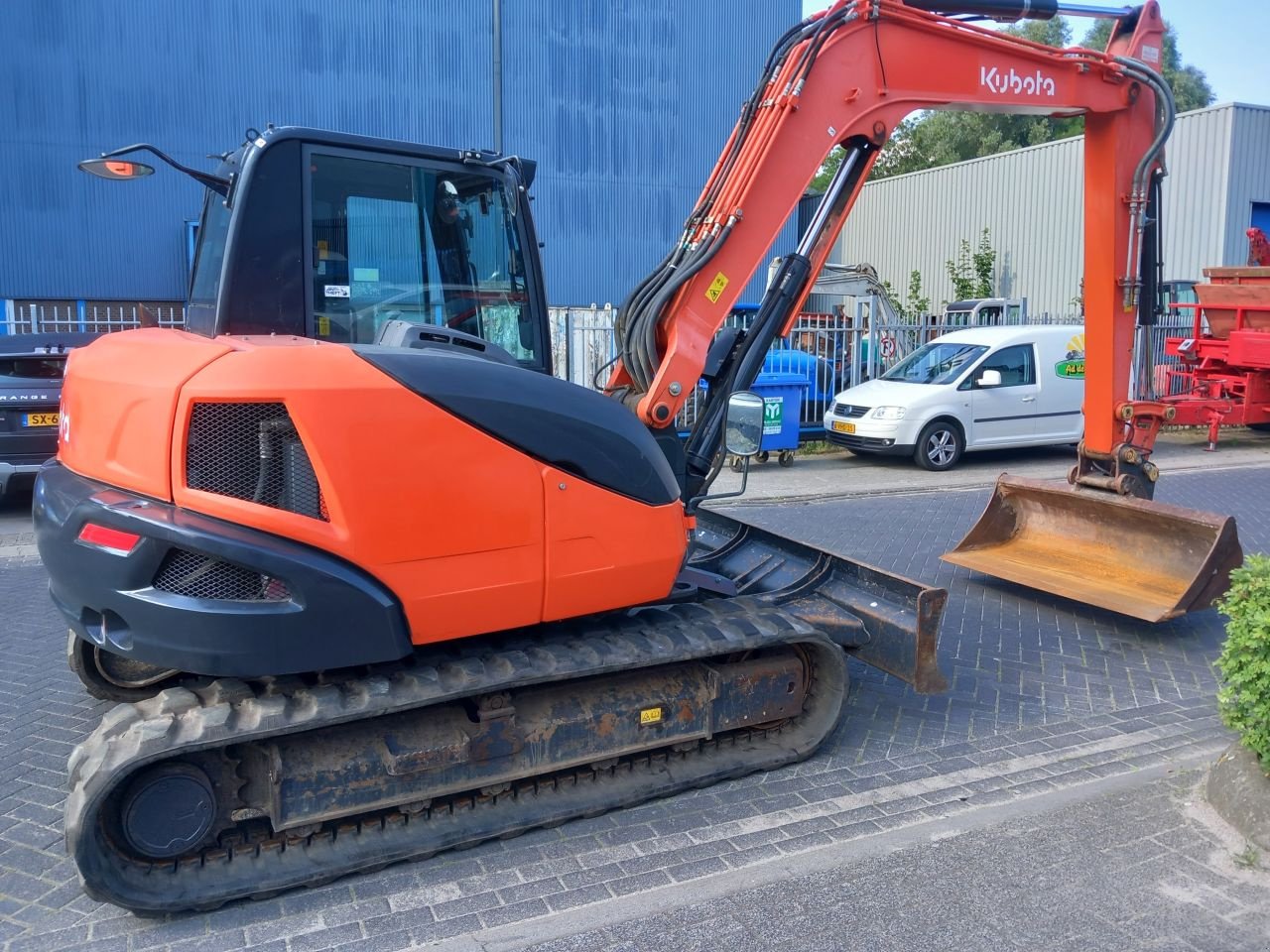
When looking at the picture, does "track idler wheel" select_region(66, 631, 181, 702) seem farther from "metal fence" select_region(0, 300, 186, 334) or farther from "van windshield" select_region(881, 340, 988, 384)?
"metal fence" select_region(0, 300, 186, 334)

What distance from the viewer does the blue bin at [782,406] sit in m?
13.4

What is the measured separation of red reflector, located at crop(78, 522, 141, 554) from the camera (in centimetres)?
343

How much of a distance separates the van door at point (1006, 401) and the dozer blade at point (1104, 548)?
253 inches

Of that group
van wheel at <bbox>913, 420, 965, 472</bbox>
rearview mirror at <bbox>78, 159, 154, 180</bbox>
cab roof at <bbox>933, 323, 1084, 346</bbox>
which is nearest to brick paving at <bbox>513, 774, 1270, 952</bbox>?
rearview mirror at <bbox>78, 159, 154, 180</bbox>

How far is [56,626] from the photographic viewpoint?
21.5 ft

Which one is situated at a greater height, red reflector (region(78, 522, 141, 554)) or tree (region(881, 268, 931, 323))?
tree (region(881, 268, 931, 323))

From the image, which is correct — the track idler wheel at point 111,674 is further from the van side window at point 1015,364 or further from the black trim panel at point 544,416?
the van side window at point 1015,364

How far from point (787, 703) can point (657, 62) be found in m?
23.6

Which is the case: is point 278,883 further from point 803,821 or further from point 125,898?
point 803,821

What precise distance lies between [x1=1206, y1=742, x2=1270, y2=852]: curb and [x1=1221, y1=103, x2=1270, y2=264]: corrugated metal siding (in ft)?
69.0

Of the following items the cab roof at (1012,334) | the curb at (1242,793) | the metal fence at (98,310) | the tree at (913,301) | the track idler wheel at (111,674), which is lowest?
the curb at (1242,793)

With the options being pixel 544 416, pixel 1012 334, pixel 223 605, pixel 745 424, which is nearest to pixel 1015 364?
pixel 1012 334

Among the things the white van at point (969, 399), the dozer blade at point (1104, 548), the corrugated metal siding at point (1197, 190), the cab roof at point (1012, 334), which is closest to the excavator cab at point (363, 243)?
the dozer blade at point (1104, 548)

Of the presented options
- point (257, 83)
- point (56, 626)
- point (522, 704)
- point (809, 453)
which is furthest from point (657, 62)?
point (522, 704)
